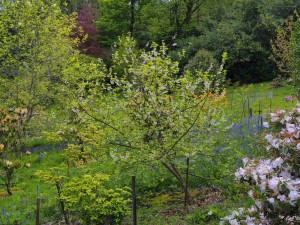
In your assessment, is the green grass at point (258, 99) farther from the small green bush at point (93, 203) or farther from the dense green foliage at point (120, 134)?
the small green bush at point (93, 203)

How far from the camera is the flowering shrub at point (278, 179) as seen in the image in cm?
271

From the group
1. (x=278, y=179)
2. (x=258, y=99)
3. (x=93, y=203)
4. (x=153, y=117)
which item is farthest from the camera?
(x=258, y=99)

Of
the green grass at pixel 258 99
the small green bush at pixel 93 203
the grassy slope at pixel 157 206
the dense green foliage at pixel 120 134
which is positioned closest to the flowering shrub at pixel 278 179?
the dense green foliage at pixel 120 134

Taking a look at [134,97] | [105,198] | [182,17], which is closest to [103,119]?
[134,97]

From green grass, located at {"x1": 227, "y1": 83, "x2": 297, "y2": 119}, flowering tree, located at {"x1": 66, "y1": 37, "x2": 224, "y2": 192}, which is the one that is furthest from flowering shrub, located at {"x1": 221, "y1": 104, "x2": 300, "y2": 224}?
green grass, located at {"x1": 227, "y1": 83, "x2": 297, "y2": 119}

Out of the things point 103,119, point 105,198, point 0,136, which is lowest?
point 0,136

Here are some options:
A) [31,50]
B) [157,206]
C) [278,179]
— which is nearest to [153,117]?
[157,206]

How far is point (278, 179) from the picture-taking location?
2.75 metres

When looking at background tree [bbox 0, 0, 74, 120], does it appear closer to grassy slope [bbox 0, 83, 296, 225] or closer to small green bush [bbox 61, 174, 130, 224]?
grassy slope [bbox 0, 83, 296, 225]

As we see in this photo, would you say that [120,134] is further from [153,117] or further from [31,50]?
[31,50]

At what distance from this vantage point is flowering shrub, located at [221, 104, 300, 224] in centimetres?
271

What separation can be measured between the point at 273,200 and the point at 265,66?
19.7 metres

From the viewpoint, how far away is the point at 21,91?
43.2 feet

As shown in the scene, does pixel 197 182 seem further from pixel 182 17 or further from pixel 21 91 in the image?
pixel 182 17
